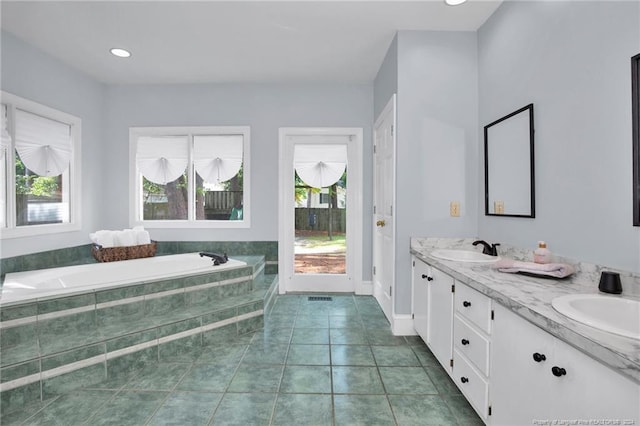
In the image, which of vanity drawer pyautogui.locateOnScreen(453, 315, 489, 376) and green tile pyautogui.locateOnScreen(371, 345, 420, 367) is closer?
vanity drawer pyautogui.locateOnScreen(453, 315, 489, 376)

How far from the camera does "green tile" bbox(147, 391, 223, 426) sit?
5.32ft

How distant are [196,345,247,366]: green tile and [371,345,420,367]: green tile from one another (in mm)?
1026

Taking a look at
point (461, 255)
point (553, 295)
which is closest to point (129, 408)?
point (553, 295)

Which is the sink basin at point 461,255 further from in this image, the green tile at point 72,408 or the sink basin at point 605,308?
the green tile at point 72,408

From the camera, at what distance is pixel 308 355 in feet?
7.58

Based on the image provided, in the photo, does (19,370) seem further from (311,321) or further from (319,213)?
(319,213)

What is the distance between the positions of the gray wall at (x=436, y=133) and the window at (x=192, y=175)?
80.2 inches

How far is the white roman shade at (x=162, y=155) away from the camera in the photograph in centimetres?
385

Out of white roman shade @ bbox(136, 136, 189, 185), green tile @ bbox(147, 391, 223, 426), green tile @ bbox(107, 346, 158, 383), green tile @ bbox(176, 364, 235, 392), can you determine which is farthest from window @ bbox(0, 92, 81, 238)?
green tile @ bbox(147, 391, 223, 426)

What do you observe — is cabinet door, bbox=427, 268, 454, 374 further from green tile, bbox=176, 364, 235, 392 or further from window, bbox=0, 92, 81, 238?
window, bbox=0, 92, 81, 238

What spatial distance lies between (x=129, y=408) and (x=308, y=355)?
45.0 inches

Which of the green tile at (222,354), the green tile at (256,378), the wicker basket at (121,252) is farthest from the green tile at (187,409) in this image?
the wicker basket at (121,252)

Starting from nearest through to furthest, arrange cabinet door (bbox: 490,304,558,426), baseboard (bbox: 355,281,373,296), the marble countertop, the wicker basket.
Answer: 1. the marble countertop
2. cabinet door (bbox: 490,304,558,426)
3. the wicker basket
4. baseboard (bbox: 355,281,373,296)

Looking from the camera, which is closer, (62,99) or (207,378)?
(207,378)
